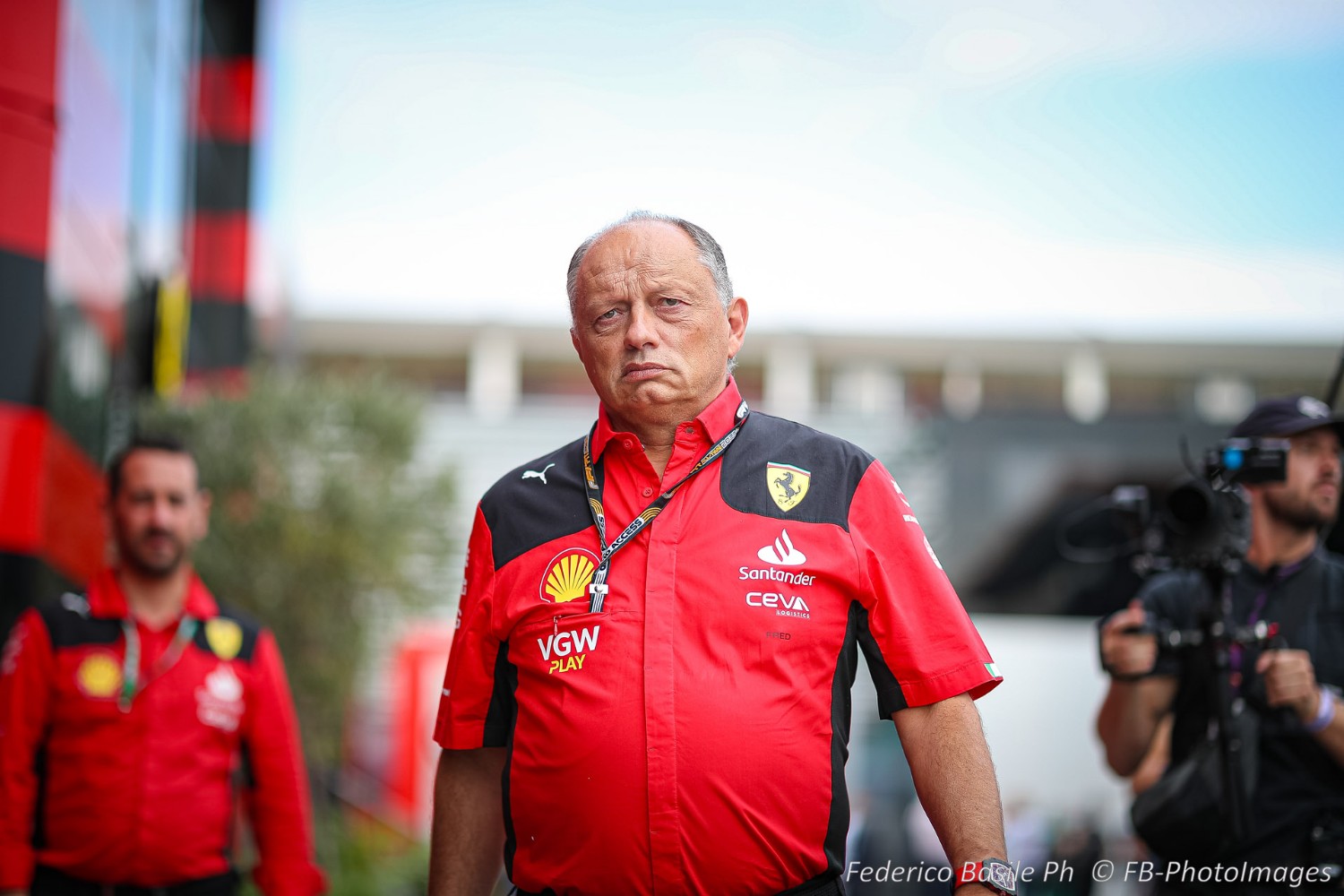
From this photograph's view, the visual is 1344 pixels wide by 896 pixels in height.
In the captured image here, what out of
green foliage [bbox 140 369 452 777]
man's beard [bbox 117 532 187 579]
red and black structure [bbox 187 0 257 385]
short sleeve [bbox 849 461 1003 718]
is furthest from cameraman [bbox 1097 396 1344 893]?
red and black structure [bbox 187 0 257 385]

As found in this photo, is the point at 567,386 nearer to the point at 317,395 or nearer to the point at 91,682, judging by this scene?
the point at 317,395

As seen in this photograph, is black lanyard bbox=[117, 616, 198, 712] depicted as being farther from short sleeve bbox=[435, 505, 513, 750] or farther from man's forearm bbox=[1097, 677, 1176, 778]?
man's forearm bbox=[1097, 677, 1176, 778]

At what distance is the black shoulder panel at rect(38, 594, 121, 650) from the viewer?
14.7 ft

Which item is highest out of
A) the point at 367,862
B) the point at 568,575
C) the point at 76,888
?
the point at 568,575

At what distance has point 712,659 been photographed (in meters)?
2.33

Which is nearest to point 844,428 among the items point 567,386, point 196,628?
point 567,386

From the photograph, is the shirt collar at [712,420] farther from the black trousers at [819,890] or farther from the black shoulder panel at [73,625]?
the black shoulder panel at [73,625]

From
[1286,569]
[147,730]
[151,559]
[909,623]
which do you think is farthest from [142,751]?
[1286,569]

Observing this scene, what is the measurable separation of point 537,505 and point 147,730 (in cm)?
241

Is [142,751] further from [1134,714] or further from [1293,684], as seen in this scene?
[1293,684]

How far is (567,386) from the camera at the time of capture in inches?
1182

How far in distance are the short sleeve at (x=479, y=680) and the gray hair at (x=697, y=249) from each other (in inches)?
22.3

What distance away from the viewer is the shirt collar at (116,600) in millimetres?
4602

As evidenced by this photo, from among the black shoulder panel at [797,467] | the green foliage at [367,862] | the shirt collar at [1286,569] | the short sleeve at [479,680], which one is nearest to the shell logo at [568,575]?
the short sleeve at [479,680]
